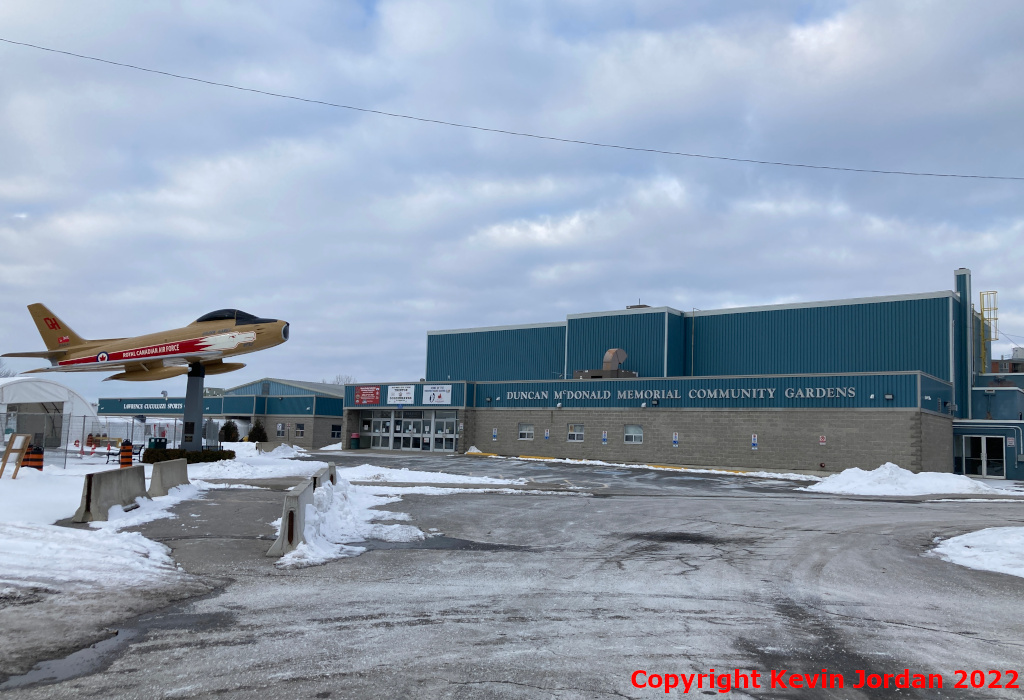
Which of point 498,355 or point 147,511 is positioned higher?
point 498,355

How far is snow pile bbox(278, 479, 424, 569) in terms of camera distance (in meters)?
10.9

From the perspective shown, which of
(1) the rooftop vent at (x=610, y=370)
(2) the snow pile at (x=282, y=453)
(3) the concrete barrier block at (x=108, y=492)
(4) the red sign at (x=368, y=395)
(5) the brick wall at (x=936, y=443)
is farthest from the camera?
(4) the red sign at (x=368, y=395)

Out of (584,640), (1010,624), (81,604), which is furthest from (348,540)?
(1010,624)

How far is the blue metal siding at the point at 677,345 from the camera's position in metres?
47.3

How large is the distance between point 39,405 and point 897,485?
49.1 metres

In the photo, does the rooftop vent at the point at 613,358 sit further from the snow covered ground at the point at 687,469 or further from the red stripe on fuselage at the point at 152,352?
the red stripe on fuselage at the point at 152,352

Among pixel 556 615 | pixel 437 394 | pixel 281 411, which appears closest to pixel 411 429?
pixel 437 394

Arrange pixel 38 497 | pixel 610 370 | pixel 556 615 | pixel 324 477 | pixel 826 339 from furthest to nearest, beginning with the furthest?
pixel 610 370, pixel 826 339, pixel 324 477, pixel 38 497, pixel 556 615

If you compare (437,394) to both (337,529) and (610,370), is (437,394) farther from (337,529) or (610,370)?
(337,529)

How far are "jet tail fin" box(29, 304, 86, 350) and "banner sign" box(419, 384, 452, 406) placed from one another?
77.3ft

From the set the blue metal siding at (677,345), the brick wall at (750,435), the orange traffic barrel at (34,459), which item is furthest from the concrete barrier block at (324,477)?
the blue metal siding at (677,345)

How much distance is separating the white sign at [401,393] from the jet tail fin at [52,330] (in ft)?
78.7

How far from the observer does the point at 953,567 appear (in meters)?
10.8

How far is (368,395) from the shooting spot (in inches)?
2122
